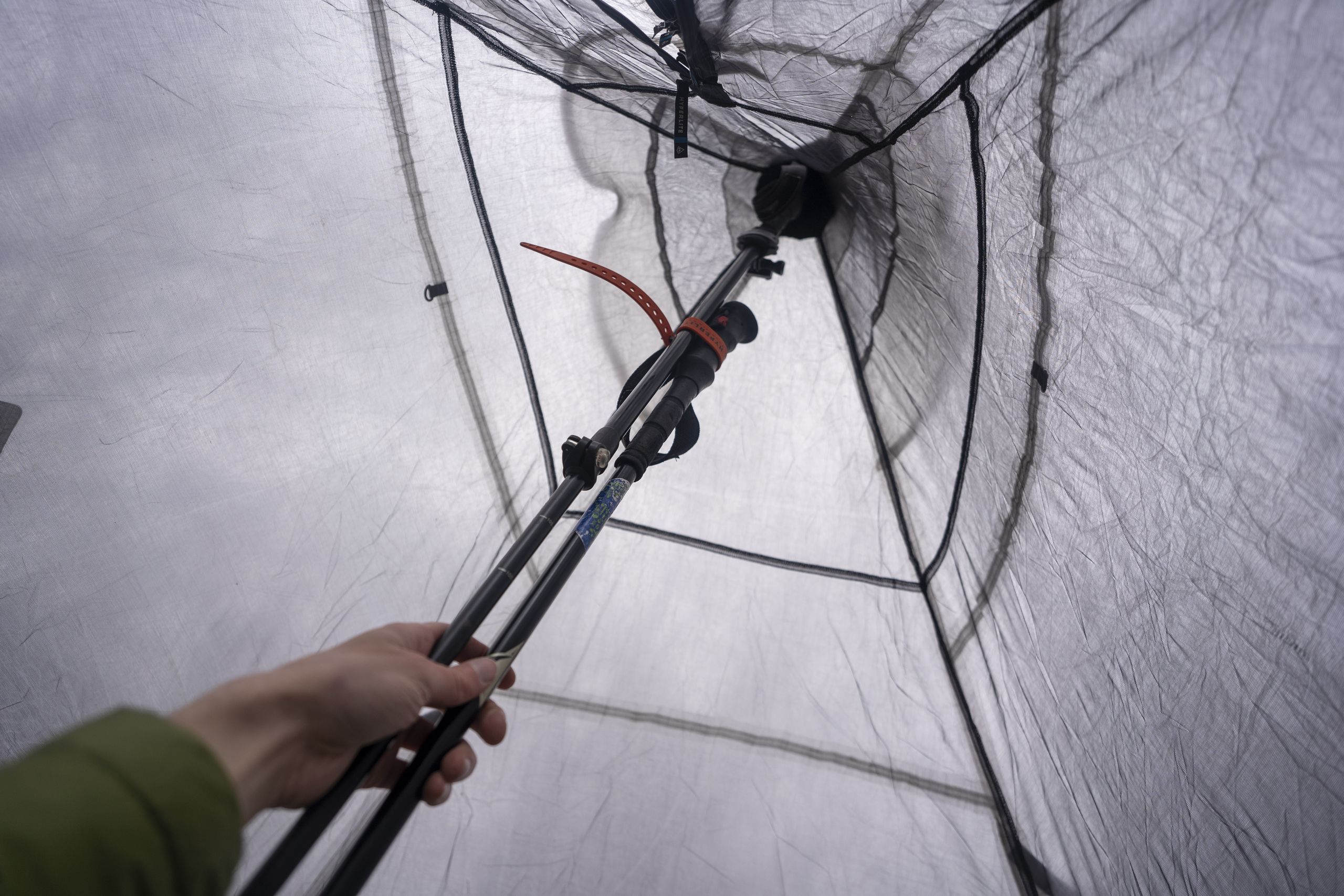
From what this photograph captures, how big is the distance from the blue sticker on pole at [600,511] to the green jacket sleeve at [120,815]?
368mm

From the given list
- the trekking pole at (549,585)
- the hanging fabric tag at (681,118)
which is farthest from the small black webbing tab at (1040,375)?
the hanging fabric tag at (681,118)

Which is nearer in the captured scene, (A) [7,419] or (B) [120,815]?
(B) [120,815]

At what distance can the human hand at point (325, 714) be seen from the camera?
400mm

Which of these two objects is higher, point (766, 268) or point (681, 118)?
point (681, 118)

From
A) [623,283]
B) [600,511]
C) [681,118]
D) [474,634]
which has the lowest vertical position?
[474,634]

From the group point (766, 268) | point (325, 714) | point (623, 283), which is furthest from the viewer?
point (766, 268)

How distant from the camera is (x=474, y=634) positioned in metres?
0.67

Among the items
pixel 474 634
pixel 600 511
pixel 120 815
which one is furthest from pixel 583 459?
pixel 120 815

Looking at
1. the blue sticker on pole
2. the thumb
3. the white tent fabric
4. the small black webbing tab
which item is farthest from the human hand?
the small black webbing tab

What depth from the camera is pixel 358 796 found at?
98 centimetres

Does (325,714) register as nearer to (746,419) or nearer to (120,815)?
(120,815)

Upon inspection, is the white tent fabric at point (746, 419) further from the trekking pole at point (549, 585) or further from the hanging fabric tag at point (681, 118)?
the trekking pole at point (549, 585)

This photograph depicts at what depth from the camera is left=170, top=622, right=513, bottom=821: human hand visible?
400 mm

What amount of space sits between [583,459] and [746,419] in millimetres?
566
